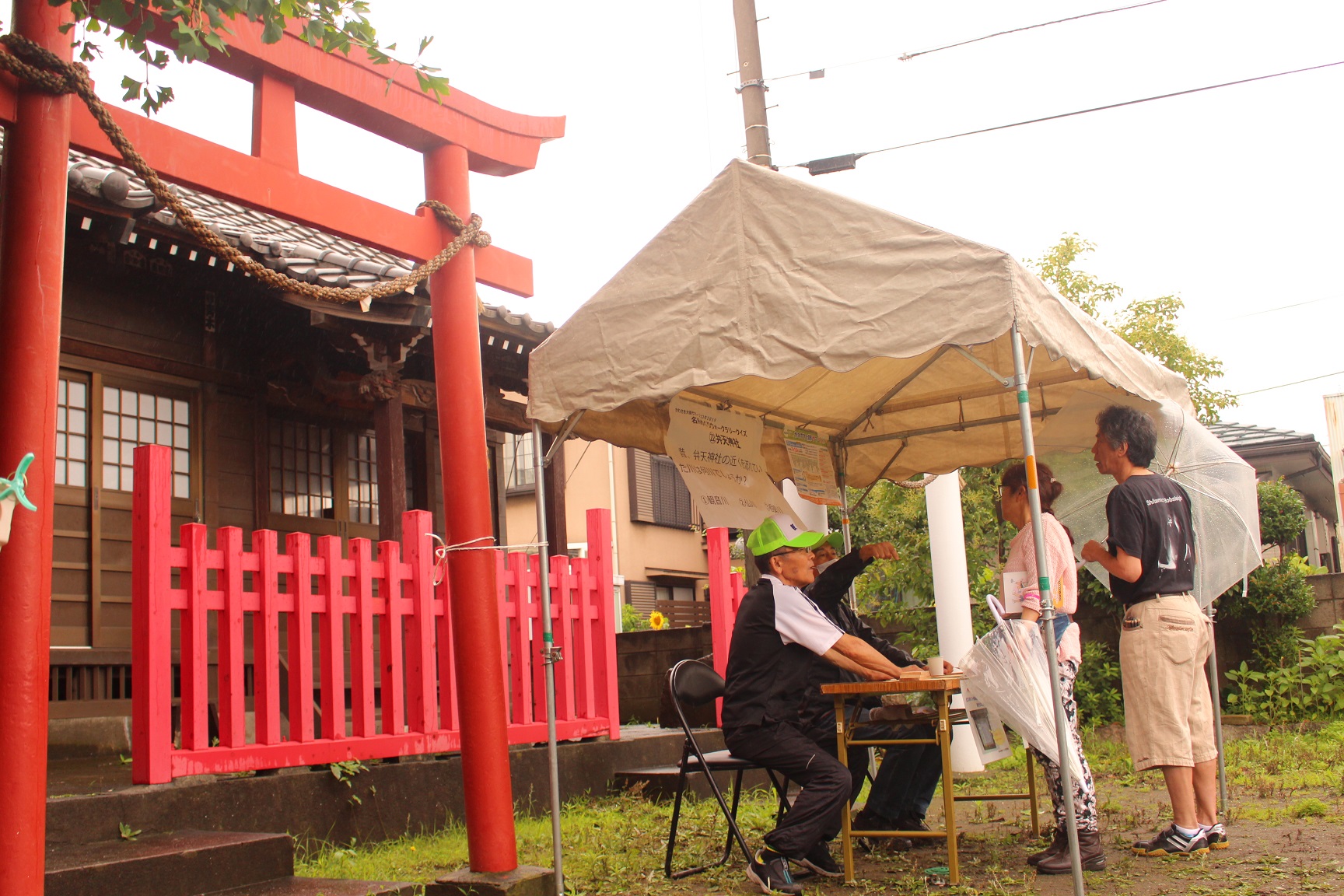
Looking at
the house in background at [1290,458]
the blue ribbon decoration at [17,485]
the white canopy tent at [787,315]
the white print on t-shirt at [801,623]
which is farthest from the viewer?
the house in background at [1290,458]

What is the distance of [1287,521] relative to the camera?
10.9 meters

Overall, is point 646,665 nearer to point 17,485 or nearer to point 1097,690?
point 1097,690

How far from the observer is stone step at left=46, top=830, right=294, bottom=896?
3.87m

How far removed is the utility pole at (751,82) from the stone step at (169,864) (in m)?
6.71

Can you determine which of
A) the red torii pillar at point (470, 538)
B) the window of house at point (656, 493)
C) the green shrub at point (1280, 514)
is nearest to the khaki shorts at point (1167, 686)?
the red torii pillar at point (470, 538)

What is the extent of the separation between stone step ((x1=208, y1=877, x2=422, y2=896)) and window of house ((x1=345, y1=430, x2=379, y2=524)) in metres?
5.58

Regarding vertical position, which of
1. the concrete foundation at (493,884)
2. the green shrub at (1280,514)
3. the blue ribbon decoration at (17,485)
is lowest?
the concrete foundation at (493,884)

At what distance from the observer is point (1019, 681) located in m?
4.54

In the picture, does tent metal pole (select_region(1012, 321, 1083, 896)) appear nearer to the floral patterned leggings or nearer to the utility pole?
the floral patterned leggings

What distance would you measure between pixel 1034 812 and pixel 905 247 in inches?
115

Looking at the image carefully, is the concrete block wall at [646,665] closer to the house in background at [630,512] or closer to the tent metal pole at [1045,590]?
the tent metal pole at [1045,590]

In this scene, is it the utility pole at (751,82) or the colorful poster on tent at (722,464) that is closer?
the colorful poster on tent at (722,464)

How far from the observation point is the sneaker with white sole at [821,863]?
4.80 metres

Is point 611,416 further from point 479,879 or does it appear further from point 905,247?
point 479,879
